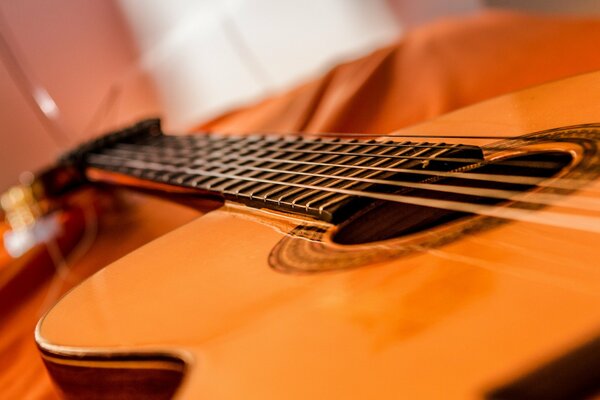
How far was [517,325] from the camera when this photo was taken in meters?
0.29

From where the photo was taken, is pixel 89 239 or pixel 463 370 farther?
pixel 89 239

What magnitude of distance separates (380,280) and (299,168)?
0.28 meters

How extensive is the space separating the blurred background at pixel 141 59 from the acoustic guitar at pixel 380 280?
1229 mm

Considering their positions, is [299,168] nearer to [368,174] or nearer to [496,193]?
[368,174]

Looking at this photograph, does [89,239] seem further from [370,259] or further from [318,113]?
[370,259]

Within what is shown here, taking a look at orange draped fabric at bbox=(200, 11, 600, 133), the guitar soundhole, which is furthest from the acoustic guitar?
orange draped fabric at bbox=(200, 11, 600, 133)

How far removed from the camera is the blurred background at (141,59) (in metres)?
1.87

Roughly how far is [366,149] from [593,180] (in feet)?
0.81

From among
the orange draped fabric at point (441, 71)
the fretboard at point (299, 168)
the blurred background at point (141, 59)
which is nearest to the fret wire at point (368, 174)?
the fretboard at point (299, 168)

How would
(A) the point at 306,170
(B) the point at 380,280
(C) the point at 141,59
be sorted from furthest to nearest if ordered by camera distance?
(C) the point at 141,59, (A) the point at 306,170, (B) the point at 380,280

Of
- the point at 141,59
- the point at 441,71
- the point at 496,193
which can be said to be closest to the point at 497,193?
the point at 496,193

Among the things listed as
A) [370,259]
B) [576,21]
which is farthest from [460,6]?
[370,259]

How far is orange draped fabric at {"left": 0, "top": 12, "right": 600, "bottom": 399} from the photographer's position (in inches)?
32.5

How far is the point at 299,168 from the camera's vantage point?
643 mm
